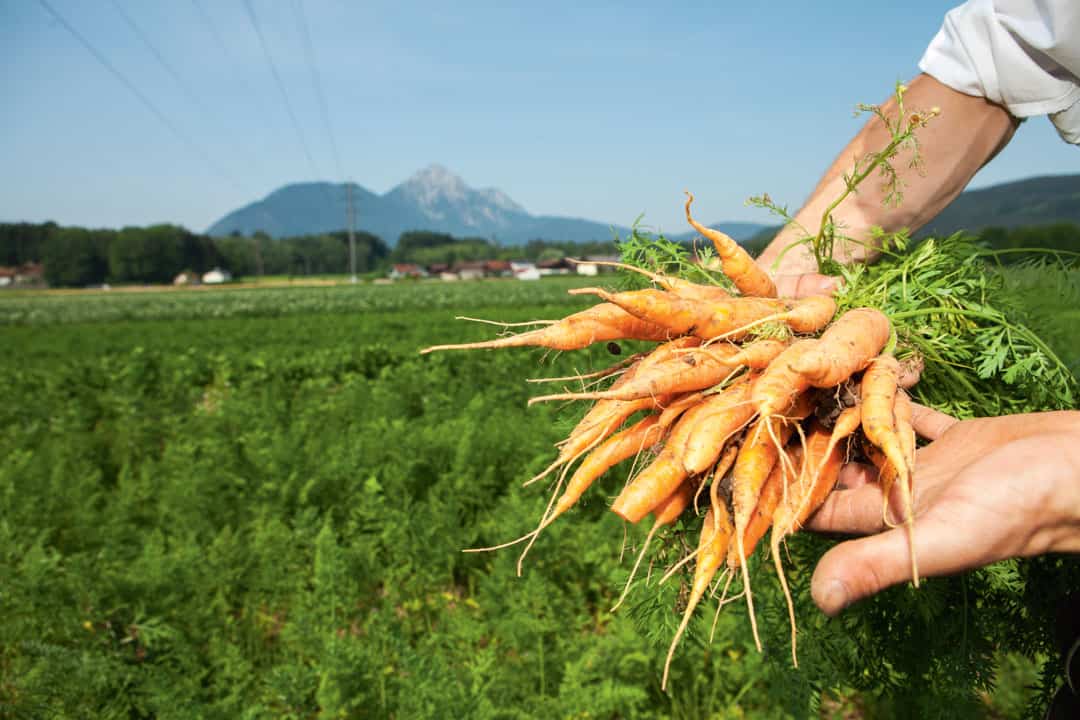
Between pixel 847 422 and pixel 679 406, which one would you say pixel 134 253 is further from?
pixel 847 422

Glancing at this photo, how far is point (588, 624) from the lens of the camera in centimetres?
429

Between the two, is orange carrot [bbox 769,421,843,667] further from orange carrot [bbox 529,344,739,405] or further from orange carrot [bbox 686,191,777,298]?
orange carrot [bbox 686,191,777,298]

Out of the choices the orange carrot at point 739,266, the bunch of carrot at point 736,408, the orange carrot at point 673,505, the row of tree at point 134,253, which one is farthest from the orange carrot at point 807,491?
the row of tree at point 134,253

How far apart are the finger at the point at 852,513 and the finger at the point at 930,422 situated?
0.25m

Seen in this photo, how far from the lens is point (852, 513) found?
Result: 1524 mm

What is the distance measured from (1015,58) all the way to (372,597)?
4.52 m

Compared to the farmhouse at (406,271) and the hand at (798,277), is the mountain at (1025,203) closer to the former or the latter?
the farmhouse at (406,271)

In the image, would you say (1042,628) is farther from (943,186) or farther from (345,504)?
(345,504)

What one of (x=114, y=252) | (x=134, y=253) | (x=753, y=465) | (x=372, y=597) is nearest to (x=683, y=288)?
(x=753, y=465)

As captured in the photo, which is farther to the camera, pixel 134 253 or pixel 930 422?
pixel 134 253

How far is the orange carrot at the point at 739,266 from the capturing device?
1.97 meters

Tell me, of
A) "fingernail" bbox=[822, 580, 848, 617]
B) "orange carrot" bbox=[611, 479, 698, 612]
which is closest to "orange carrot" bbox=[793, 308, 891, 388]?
"orange carrot" bbox=[611, 479, 698, 612]

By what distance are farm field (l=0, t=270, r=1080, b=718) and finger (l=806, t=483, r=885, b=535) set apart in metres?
0.34

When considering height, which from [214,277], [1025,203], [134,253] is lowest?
[214,277]
